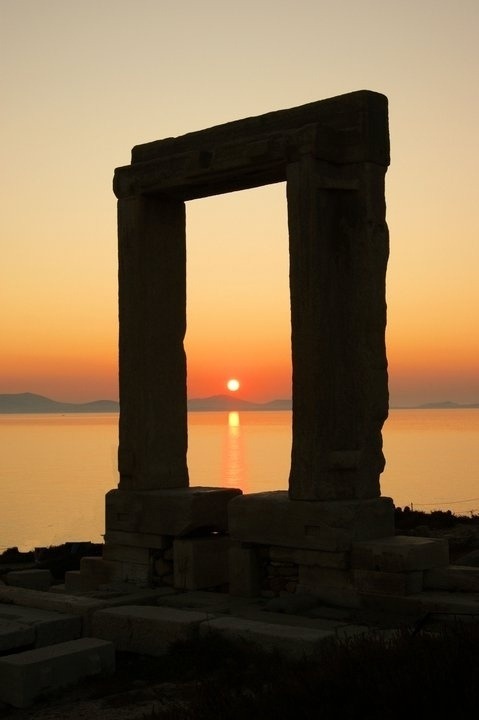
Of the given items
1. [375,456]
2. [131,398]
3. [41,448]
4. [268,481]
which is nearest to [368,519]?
[375,456]

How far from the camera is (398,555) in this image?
9.23m

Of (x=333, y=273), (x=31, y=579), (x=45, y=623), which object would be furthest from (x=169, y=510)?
(x=333, y=273)

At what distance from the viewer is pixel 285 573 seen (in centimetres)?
1012

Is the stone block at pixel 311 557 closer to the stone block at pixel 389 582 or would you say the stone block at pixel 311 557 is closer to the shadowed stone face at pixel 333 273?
the stone block at pixel 389 582

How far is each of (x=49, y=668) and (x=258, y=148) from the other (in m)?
5.43

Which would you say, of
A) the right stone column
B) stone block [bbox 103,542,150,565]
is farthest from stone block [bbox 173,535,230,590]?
the right stone column

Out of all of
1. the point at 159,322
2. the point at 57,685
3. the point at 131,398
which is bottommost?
the point at 57,685

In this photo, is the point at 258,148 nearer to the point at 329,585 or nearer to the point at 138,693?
the point at 329,585

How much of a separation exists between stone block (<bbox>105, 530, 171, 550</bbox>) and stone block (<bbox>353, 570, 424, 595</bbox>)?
8.38 feet

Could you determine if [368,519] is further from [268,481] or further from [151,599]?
[268,481]

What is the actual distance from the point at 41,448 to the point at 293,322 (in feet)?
272

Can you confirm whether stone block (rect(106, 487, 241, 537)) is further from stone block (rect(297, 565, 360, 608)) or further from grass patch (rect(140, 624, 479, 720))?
grass patch (rect(140, 624, 479, 720))

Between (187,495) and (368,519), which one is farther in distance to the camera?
(187,495)

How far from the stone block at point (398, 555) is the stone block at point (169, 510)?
2.03m
